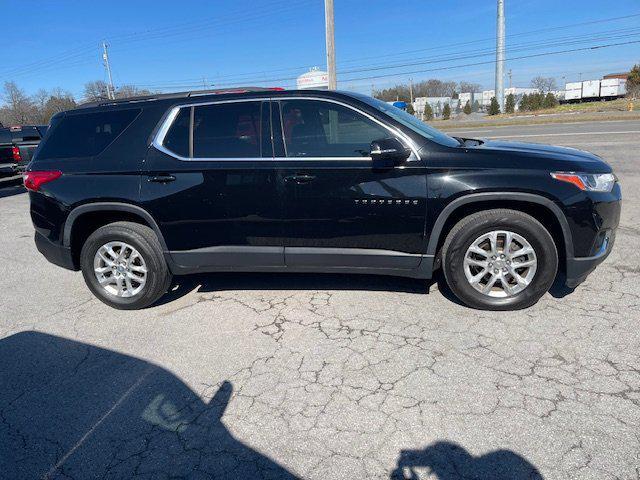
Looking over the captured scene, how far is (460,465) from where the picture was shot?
2.24 metres

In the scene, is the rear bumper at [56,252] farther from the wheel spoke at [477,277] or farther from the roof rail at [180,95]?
the wheel spoke at [477,277]

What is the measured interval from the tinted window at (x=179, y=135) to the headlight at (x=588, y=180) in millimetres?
2994

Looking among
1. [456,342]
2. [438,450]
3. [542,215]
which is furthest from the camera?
[542,215]

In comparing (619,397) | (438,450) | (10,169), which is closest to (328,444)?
(438,450)

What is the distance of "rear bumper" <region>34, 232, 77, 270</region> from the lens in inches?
168

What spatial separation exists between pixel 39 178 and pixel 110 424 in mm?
2589

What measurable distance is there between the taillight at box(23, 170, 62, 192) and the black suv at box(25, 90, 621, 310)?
18 millimetres

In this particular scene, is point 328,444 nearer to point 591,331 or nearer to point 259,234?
point 259,234

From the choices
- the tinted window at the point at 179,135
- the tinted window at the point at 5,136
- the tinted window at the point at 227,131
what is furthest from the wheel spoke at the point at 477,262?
the tinted window at the point at 5,136

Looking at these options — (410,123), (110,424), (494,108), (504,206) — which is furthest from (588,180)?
(494,108)

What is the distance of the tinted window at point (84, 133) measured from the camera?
412cm

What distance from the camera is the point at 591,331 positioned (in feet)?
11.1

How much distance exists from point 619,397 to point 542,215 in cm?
154

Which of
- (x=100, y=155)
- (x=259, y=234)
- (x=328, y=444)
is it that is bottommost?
(x=328, y=444)
